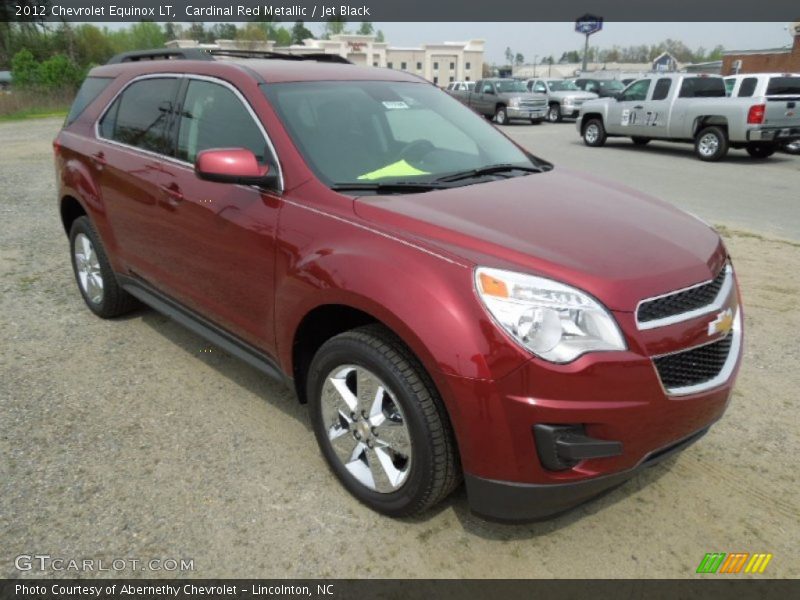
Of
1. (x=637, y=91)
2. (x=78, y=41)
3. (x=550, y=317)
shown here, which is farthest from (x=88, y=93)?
(x=78, y=41)

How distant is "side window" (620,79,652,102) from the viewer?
49.6ft

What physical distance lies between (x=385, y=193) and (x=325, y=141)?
0.47 metres

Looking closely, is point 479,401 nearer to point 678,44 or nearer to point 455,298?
point 455,298

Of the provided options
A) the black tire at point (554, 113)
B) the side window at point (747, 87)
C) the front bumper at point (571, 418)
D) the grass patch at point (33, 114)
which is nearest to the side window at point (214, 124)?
the front bumper at point (571, 418)

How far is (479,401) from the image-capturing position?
→ 6.92 feet

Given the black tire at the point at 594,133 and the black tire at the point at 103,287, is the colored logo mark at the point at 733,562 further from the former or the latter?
the black tire at the point at 594,133

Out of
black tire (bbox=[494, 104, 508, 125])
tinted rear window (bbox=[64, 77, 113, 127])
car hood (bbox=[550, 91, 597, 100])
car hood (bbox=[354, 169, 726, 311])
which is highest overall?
tinted rear window (bbox=[64, 77, 113, 127])

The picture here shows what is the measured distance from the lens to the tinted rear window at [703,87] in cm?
1393

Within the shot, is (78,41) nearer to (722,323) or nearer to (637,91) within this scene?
(637,91)

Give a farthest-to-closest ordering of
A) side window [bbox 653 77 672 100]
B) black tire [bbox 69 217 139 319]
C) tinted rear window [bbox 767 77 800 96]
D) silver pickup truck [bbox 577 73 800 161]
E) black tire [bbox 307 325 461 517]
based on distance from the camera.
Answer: side window [bbox 653 77 672 100] → tinted rear window [bbox 767 77 800 96] → silver pickup truck [bbox 577 73 800 161] → black tire [bbox 69 217 139 319] → black tire [bbox 307 325 461 517]

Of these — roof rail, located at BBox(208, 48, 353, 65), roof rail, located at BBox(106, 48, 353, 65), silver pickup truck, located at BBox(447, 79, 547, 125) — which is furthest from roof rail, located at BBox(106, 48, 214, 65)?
silver pickup truck, located at BBox(447, 79, 547, 125)

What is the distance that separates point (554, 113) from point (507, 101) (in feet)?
9.46

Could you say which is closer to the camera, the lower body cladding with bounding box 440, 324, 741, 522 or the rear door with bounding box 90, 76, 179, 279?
the lower body cladding with bounding box 440, 324, 741, 522

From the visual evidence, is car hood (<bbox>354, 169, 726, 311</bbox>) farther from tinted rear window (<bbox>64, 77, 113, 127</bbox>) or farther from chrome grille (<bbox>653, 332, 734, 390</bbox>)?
tinted rear window (<bbox>64, 77, 113, 127</bbox>)
